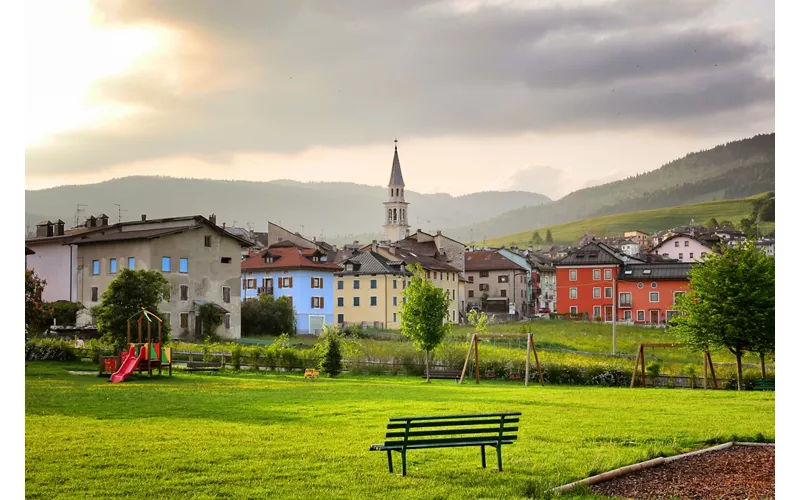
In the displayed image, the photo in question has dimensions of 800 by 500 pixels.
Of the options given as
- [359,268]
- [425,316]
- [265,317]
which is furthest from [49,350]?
[359,268]

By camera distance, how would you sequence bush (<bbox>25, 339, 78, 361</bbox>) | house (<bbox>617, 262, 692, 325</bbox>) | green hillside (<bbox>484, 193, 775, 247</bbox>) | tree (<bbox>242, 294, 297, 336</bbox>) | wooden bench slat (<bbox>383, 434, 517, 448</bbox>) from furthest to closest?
1. house (<bbox>617, 262, 692, 325</bbox>)
2. tree (<bbox>242, 294, 297, 336</bbox>)
3. green hillside (<bbox>484, 193, 775, 247</bbox>)
4. bush (<bbox>25, 339, 78, 361</bbox>)
5. wooden bench slat (<bbox>383, 434, 517, 448</bbox>)

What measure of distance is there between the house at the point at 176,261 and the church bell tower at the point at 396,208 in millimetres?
6161

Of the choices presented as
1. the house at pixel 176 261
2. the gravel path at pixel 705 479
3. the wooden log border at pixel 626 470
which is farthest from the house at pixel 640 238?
the gravel path at pixel 705 479

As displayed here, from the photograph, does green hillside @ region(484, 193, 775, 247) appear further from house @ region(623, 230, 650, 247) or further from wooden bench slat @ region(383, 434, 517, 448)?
wooden bench slat @ region(383, 434, 517, 448)

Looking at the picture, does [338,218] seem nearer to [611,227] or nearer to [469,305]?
[611,227]

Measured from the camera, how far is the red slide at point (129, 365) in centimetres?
1833

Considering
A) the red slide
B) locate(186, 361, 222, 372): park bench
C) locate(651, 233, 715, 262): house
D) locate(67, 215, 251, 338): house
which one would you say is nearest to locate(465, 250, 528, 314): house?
locate(651, 233, 715, 262): house

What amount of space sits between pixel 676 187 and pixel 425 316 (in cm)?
1116

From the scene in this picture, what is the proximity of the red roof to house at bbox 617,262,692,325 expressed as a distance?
16.6 m

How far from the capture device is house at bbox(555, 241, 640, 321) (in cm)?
4450

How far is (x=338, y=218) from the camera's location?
28.3m

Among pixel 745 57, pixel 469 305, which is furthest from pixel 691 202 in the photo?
pixel 469 305

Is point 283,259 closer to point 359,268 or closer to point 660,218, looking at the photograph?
point 359,268

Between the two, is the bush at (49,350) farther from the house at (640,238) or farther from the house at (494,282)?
the house at (494,282)
